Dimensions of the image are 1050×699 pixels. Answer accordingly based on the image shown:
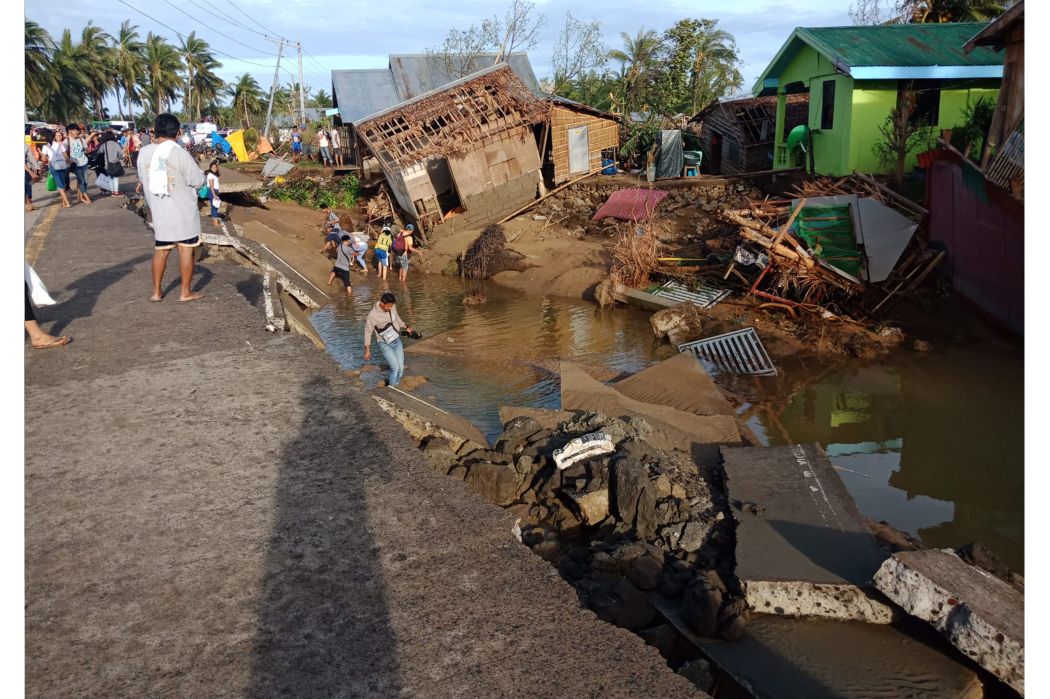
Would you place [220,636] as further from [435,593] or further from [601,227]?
[601,227]

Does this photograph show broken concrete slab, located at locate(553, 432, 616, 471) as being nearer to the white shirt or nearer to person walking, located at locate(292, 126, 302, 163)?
the white shirt

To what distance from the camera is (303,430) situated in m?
5.05

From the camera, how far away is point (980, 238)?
1191 centimetres

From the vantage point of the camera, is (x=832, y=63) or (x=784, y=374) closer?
(x=784, y=374)

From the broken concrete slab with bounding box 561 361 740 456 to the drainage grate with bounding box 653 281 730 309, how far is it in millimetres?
5168

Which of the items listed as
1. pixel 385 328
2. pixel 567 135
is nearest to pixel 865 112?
pixel 567 135

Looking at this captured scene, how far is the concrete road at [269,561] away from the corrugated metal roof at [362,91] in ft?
97.3

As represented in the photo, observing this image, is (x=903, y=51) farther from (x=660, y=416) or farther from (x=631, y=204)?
(x=660, y=416)

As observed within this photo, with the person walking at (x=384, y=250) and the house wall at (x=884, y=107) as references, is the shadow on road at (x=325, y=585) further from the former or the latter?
the house wall at (x=884, y=107)

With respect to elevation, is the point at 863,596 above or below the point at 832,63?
below

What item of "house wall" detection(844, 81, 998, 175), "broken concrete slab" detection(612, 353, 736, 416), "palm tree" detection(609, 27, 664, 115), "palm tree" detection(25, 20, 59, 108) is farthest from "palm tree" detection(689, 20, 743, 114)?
"palm tree" detection(25, 20, 59, 108)

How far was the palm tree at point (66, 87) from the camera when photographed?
172ft

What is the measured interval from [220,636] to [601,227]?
1872 cm

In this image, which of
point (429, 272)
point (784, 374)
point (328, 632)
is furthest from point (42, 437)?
point (429, 272)
